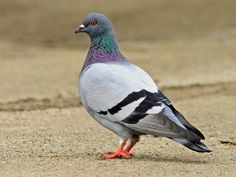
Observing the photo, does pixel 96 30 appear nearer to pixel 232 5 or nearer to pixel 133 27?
pixel 133 27

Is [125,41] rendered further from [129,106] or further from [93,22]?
[129,106]

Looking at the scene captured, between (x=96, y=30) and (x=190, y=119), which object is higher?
(x=96, y=30)

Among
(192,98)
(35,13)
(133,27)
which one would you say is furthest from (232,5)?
(192,98)

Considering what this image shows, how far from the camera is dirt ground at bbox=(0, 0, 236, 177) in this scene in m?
6.95

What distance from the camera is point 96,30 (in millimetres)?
7438

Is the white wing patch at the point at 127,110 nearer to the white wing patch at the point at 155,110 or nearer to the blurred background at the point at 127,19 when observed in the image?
the white wing patch at the point at 155,110

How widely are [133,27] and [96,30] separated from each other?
13987 millimetres

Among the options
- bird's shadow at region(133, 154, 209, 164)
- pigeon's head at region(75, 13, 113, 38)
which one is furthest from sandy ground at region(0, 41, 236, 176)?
pigeon's head at region(75, 13, 113, 38)

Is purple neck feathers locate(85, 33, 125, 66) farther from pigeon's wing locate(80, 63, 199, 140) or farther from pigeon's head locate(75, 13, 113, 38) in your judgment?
pigeon's wing locate(80, 63, 199, 140)

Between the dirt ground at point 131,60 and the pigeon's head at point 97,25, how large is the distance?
1067 mm

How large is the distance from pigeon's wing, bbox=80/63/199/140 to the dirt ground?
0.31 m

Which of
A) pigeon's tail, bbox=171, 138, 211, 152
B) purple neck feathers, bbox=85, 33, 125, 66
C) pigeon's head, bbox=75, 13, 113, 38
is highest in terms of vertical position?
pigeon's head, bbox=75, 13, 113, 38

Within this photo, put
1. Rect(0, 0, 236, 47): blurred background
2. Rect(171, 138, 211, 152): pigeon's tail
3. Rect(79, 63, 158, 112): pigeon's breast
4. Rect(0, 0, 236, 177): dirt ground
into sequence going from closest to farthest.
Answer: Rect(171, 138, 211, 152): pigeon's tail → Rect(79, 63, 158, 112): pigeon's breast → Rect(0, 0, 236, 177): dirt ground → Rect(0, 0, 236, 47): blurred background

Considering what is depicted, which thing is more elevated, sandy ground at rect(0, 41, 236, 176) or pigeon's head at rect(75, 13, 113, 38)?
pigeon's head at rect(75, 13, 113, 38)
